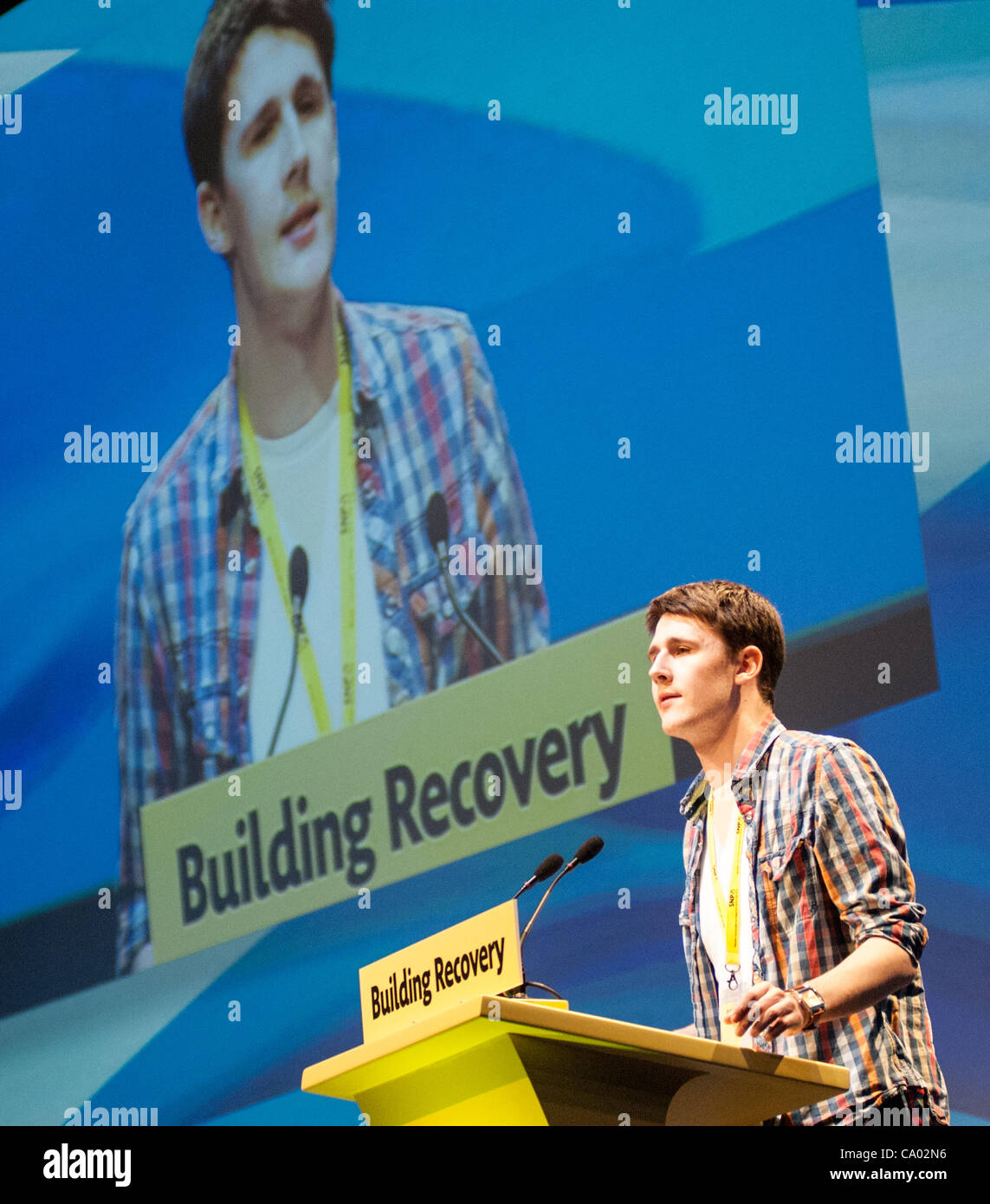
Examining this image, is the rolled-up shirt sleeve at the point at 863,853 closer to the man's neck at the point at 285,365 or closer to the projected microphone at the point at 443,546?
the projected microphone at the point at 443,546

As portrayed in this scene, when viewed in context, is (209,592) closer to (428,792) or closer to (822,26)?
(428,792)

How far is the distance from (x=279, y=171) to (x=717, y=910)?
9.70 feet

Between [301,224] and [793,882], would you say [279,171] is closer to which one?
[301,224]

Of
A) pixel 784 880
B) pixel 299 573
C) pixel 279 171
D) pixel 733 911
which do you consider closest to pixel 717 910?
pixel 733 911

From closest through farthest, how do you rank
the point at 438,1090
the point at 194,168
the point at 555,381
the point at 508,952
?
the point at 508,952 < the point at 438,1090 < the point at 555,381 < the point at 194,168

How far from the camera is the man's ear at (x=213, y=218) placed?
179 inches

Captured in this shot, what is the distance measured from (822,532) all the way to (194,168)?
2.19 m

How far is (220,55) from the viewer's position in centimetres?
457

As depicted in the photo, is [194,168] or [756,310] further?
[194,168]

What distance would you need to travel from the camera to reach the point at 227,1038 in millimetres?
4137

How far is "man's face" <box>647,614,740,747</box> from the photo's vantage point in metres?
2.40

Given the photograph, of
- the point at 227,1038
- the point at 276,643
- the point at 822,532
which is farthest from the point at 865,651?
the point at 227,1038

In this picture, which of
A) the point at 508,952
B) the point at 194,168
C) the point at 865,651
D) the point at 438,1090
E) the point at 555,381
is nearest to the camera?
the point at 508,952

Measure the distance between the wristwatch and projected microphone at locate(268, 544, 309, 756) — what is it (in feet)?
8.42
